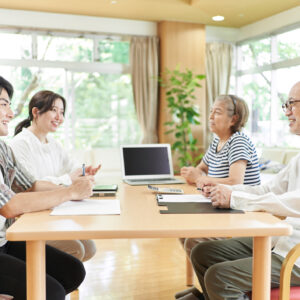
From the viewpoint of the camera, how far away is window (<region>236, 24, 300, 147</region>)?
5871mm

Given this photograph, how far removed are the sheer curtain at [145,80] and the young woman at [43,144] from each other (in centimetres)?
351

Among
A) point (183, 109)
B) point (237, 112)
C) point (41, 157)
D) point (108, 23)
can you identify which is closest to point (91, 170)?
point (41, 157)

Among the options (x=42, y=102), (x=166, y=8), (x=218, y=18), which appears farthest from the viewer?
(x=218, y=18)

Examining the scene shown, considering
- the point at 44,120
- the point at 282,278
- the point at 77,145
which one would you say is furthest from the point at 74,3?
the point at 282,278

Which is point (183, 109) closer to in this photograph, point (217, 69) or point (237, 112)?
point (217, 69)

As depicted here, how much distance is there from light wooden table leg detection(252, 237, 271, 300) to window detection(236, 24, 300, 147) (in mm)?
4471

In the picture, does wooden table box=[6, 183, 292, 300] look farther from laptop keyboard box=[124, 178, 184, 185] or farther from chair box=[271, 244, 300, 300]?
laptop keyboard box=[124, 178, 184, 185]

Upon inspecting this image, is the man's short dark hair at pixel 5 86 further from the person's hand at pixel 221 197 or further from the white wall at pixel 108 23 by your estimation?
the white wall at pixel 108 23

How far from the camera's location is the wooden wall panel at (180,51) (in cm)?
634

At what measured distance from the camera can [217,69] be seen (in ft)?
22.4

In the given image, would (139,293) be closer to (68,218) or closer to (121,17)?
(68,218)

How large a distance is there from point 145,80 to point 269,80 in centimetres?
192

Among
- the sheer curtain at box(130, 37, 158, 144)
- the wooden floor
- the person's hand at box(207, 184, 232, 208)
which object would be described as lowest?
the wooden floor

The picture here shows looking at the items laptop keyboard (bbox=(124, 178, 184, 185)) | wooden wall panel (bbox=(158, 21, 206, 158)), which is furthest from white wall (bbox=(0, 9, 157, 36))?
laptop keyboard (bbox=(124, 178, 184, 185))
